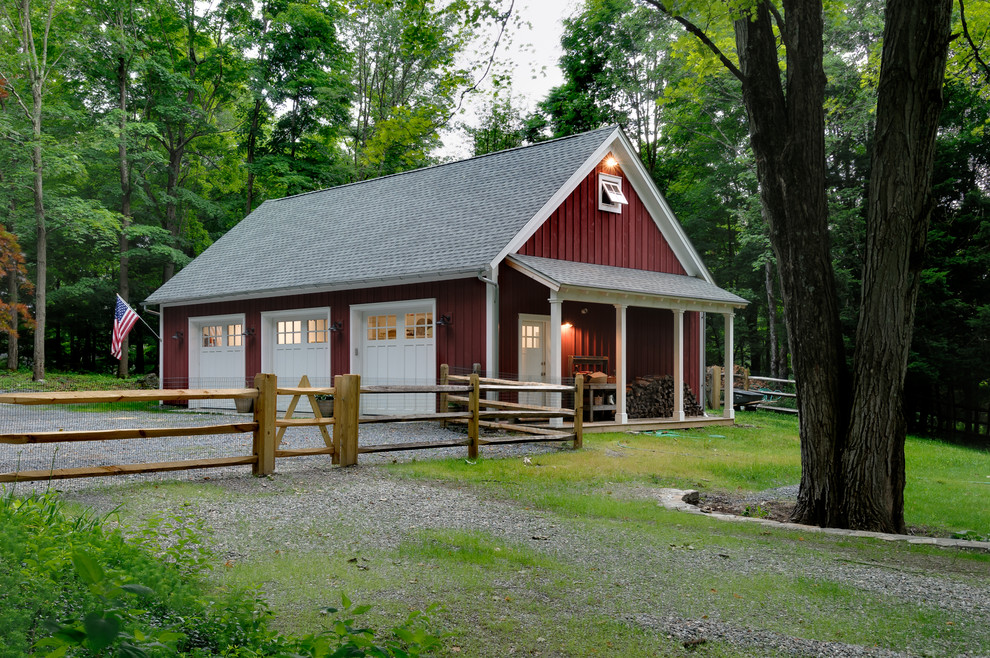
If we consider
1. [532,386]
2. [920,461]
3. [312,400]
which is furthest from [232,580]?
[920,461]

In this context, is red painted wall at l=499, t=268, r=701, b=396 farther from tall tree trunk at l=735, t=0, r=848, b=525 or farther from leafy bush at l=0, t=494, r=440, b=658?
leafy bush at l=0, t=494, r=440, b=658

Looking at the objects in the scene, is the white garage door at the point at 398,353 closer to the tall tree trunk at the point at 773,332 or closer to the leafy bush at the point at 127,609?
the leafy bush at the point at 127,609

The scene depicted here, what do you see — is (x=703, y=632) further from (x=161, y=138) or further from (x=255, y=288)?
(x=161, y=138)

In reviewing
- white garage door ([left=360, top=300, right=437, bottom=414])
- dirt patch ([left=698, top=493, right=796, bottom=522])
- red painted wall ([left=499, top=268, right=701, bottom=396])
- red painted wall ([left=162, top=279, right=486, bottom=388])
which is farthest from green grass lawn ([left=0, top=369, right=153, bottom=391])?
dirt patch ([left=698, top=493, right=796, bottom=522])

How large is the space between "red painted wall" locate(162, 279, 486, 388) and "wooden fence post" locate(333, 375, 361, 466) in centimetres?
519

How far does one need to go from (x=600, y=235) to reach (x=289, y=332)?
7.56m

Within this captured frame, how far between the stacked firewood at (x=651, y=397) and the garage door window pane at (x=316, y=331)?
6.84 m

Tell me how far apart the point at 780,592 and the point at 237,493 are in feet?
15.9

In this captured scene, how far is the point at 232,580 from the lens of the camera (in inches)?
170

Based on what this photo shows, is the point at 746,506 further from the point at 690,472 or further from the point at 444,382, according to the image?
the point at 444,382

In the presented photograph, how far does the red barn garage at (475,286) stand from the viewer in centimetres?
1423

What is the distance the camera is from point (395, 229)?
17141 millimetres

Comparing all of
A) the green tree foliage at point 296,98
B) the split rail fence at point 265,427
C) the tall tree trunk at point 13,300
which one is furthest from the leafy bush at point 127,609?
the green tree foliage at point 296,98

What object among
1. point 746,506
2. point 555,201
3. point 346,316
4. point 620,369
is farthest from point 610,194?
point 746,506
